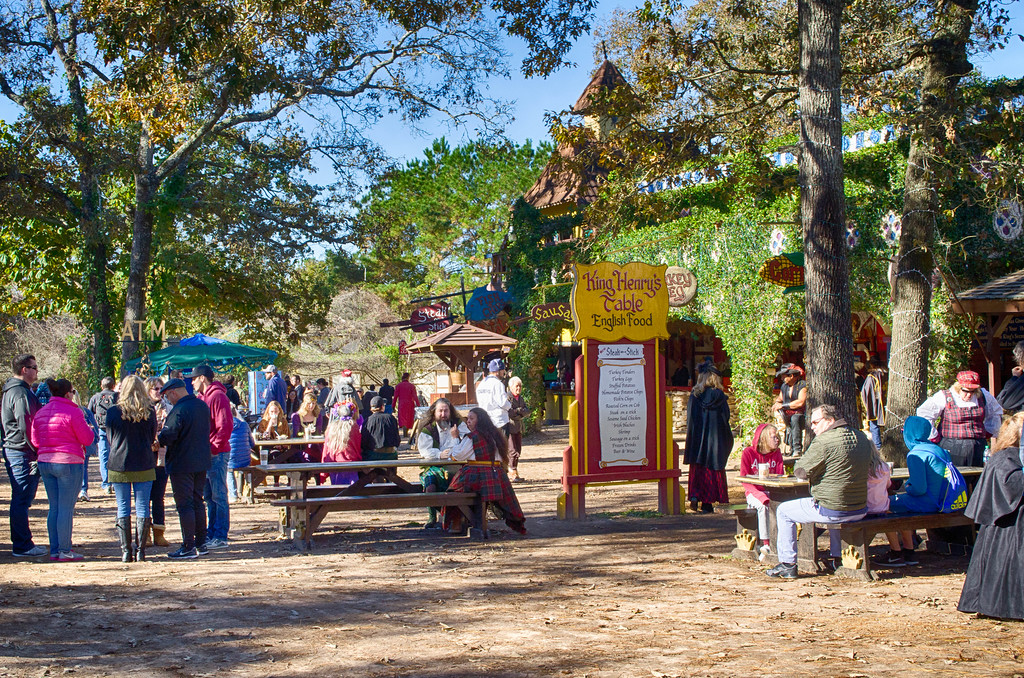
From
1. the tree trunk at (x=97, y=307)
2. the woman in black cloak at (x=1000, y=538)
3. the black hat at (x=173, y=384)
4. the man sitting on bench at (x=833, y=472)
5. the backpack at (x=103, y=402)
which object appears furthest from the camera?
the tree trunk at (x=97, y=307)

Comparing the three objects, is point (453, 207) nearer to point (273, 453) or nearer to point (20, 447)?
point (273, 453)

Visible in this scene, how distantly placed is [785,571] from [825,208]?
4.06 m

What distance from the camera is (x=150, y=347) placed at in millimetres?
23859

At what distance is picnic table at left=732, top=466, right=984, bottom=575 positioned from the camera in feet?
23.3

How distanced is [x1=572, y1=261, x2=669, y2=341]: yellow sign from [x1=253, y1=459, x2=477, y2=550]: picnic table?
2199 millimetres

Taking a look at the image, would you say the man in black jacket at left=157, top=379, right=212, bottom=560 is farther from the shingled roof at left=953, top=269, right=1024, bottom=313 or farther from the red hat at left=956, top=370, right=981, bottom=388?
the shingled roof at left=953, top=269, right=1024, bottom=313

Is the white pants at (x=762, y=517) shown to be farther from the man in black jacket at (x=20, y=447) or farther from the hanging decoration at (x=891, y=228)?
the hanging decoration at (x=891, y=228)

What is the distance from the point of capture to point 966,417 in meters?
8.77

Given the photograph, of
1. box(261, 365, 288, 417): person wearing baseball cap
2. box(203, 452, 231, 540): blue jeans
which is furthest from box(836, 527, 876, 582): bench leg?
box(261, 365, 288, 417): person wearing baseball cap

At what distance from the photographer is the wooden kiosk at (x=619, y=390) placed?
396 inches

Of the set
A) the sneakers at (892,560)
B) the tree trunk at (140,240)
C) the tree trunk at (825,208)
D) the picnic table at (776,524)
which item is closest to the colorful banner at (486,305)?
the tree trunk at (140,240)

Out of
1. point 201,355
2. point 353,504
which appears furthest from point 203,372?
point 201,355

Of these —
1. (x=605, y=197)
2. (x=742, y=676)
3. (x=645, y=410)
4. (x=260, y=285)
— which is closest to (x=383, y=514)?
(x=645, y=410)

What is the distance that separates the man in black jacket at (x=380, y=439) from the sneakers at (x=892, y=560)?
543 cm
